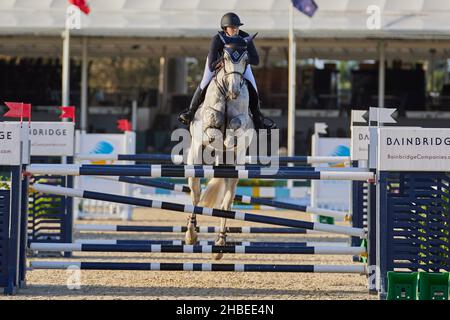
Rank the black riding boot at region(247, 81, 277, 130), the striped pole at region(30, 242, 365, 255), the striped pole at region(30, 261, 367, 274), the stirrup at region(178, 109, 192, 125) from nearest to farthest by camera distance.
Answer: the striped pole at region(30, 261, 367, 274) < the striped pole at region(30, 242, 365, 255) < the black riding boot at region(247, 81, 277, 130) < the stirrup at region(178, 109, 192, 125)

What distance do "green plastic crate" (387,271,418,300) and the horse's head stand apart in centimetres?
277

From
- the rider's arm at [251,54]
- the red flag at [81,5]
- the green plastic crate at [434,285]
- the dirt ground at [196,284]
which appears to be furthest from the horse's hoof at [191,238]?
the red flag at [81,5]

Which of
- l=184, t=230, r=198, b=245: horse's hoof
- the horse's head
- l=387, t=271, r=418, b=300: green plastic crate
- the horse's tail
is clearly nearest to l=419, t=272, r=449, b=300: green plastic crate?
l=387, t=271, r=418, b=300: green plastic crate

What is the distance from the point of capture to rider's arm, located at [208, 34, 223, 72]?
10148 mm

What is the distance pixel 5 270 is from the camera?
856 cm

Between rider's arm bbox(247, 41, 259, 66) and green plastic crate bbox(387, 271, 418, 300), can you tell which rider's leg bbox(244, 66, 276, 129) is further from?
green plastic crate bbox(387, 271, 418, 300)

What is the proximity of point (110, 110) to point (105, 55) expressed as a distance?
3.92 m

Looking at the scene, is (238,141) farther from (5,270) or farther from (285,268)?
(5,270)

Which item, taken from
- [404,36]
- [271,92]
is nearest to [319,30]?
[404,36]

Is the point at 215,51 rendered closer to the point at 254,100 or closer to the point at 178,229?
the point at 254,100

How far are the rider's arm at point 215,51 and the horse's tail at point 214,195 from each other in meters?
1.20

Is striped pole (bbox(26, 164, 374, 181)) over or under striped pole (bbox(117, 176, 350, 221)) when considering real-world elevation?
over

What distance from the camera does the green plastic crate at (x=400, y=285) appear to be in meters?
7.71

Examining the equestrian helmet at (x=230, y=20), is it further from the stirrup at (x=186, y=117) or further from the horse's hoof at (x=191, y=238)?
the horse's hoof at (x=191, y=238)
